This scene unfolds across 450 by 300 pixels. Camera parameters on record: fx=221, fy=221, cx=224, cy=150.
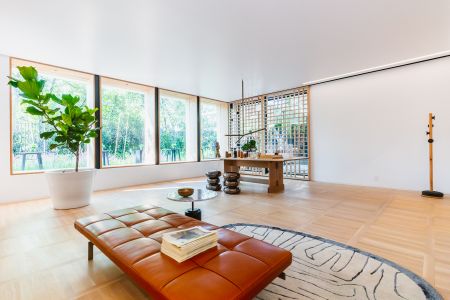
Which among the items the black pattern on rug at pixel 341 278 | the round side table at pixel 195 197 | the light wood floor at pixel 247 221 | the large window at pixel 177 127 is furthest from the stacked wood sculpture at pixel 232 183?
the large window at pixel 177 127

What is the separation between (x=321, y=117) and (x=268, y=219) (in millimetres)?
4061

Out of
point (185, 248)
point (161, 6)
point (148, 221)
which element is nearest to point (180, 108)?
point (161, 6)

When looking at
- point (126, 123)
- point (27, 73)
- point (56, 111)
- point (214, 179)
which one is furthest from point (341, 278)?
point (126, 123)

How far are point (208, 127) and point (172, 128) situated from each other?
1.57m

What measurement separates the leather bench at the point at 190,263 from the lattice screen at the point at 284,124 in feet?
15.4

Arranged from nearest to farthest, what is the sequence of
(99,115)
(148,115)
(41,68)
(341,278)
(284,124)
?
(341,278) → (41,68) → (99,115) → (148,115) → (284,124)

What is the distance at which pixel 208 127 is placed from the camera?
8062mm

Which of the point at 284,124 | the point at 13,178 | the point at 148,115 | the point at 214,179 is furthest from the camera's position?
the point at 284,124

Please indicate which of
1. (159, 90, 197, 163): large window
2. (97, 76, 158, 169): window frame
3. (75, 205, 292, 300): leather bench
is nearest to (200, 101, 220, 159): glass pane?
(159, 90, 197, 163): large window

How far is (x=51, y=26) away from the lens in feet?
10.2

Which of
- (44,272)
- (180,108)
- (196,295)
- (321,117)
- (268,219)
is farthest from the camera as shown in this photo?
(180,108)

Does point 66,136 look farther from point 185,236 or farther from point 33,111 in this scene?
point 185,236

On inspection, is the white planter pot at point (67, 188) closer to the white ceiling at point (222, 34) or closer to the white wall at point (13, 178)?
the white wall at point (13, 178)

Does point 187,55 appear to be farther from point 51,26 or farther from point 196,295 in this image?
point 196,295
